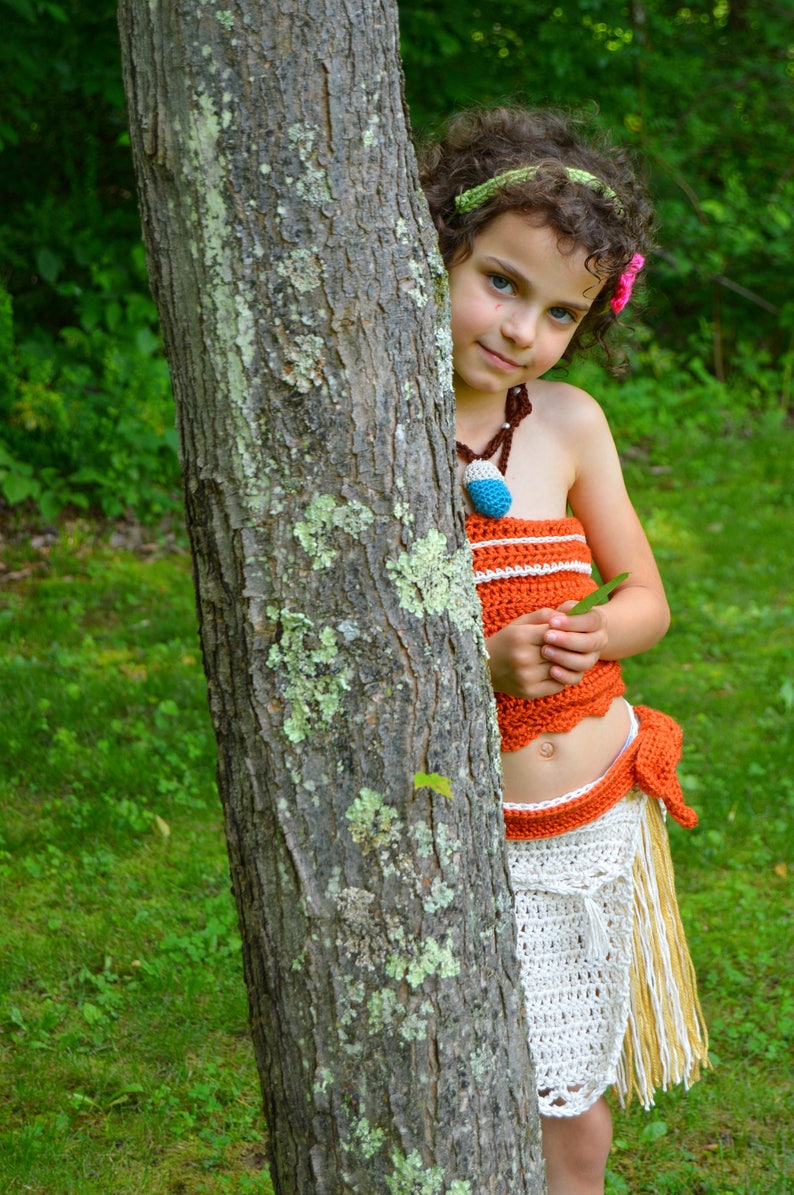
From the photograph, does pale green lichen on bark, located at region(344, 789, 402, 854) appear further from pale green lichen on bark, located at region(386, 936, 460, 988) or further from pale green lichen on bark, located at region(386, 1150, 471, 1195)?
pale green lichen on bark, located at region(386, 1150, 471, 1195)

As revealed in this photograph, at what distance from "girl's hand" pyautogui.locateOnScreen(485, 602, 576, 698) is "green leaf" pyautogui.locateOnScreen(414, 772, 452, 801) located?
419mm

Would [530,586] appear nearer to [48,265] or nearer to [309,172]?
[309,172]

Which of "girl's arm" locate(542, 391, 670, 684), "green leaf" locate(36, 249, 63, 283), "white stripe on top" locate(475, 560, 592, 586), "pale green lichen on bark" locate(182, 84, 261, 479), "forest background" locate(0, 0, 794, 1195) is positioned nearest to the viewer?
"pale green lichen on bark" locate(182, 84, 261, 479)

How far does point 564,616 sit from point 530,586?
0.43 ft

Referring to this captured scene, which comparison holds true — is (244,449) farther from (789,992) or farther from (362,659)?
(789,992)

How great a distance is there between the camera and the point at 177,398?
1.33 meters

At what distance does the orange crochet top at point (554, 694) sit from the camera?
1854mm

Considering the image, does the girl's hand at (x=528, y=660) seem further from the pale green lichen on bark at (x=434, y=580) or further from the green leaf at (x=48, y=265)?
the green leaf at (x=48, y=265)

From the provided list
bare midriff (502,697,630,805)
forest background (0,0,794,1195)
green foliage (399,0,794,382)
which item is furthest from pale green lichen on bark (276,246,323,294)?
green foliage (399,0,794,382)

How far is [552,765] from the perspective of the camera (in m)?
1.92

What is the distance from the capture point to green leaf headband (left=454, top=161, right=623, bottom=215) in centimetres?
184

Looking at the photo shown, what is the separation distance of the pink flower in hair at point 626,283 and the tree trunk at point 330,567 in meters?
0.70

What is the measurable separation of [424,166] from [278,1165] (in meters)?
1.54

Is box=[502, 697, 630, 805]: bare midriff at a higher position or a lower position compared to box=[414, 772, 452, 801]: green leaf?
lower
